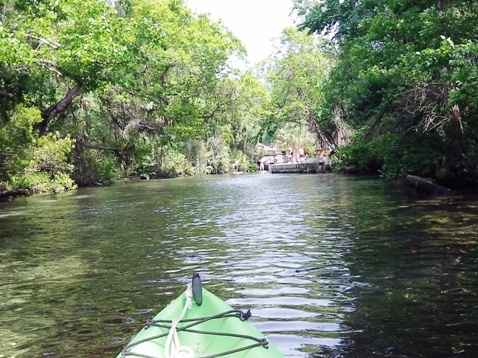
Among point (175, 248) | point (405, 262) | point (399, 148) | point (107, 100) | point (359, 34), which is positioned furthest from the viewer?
point (107, 100)

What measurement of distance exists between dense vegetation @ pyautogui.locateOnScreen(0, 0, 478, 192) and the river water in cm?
413

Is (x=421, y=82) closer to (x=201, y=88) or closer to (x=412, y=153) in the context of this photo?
(x=412, y=153)

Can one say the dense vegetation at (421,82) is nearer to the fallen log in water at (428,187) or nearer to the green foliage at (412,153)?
the green foliage at (412,153)

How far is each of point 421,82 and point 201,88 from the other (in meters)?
24.5

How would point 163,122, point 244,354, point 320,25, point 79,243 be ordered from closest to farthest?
point 244,354
point 79,243
point 320,25
point 163,122

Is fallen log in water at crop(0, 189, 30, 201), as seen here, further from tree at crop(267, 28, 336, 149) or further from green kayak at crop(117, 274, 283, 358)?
tree at crop(267, 28, 336, 149)

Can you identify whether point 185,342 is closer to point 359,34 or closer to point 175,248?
point 175,248

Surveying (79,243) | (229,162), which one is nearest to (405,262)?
(79,243)

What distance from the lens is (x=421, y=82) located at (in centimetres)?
1700

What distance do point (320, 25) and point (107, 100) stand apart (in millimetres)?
15811

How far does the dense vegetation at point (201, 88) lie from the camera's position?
51.8ft

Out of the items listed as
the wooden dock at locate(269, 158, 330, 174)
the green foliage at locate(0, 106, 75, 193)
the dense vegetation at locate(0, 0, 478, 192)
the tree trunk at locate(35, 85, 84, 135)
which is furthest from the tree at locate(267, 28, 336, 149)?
the tree trunk at locate(35, 85, 84, 135)

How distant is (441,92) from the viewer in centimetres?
1648

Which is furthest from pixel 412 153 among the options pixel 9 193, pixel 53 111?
pixel 9 193
